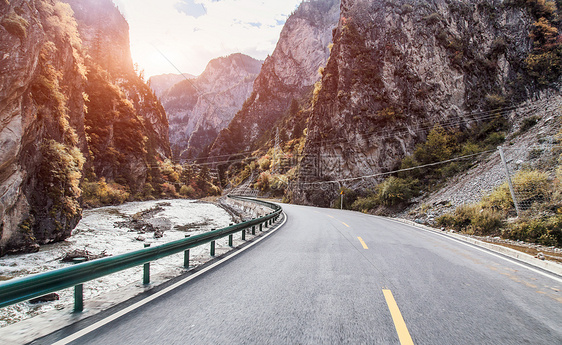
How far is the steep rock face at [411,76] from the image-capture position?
102ft

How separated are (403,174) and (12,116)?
3021 centimetres

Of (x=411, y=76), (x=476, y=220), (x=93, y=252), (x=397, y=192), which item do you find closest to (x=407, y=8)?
(x=411, y=76)

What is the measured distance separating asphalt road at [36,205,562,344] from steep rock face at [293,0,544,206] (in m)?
27.6

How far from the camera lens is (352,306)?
3.30m

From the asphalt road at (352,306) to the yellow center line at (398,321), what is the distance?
15mm

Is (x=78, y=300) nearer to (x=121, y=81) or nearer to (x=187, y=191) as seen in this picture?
(x=187, y=191)

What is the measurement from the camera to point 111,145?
165 ft

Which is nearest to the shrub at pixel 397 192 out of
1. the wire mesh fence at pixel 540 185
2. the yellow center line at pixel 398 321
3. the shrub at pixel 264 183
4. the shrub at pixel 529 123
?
the wire mesh fence at pixel 540 185

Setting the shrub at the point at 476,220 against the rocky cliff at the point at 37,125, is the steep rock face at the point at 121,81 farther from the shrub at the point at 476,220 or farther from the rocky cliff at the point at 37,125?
the shrub at the point at 476,220

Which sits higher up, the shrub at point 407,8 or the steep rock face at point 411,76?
the shrub at point 407,8

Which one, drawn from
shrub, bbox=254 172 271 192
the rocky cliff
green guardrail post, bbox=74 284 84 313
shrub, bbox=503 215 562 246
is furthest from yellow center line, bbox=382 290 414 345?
shrub, bbox=254 172 271 192

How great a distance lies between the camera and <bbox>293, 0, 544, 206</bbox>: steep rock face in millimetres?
30969

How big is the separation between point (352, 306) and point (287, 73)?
12467 centimetres

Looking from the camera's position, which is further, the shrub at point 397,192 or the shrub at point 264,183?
the shrub at point 264,183
